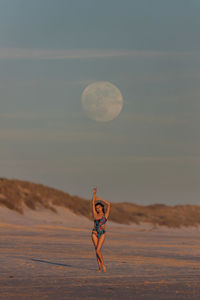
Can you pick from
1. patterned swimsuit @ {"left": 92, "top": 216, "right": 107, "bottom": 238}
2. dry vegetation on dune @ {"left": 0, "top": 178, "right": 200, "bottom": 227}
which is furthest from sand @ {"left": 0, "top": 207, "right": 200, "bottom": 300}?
dry vegetation on dune @ {"left": 0, "top": 178, "right": 200, "bottom": 227}

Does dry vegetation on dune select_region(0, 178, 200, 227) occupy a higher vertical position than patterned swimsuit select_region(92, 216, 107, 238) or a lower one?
higher

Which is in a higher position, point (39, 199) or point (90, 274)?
point (39, 199)

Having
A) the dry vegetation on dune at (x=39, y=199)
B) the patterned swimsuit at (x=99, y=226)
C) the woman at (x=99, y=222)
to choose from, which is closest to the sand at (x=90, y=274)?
the woman at (x=99, y=222)

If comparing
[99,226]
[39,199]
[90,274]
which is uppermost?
[39,199]

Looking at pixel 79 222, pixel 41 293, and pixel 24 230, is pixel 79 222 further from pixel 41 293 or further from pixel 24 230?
pixel 41 293

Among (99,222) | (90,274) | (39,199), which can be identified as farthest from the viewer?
(39,199)

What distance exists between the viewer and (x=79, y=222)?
53.7 metres

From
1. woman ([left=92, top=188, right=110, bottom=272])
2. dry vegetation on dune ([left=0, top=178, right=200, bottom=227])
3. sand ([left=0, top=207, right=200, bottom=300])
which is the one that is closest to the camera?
sand ([left=0, top=207, right=200, bottom=300])

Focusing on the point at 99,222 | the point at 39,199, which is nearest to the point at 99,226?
the point at 99,222

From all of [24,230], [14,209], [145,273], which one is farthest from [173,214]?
[145,273]

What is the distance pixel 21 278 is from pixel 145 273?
350cm

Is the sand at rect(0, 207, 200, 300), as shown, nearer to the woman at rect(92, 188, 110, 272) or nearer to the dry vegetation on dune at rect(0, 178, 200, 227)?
the woman at rect(92, 188, 110, 272)

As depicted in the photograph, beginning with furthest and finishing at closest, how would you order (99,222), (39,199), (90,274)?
(39,199) < (99,222) < (90,274)

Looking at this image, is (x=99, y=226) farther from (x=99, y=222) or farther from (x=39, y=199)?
(x=39, y=199)
